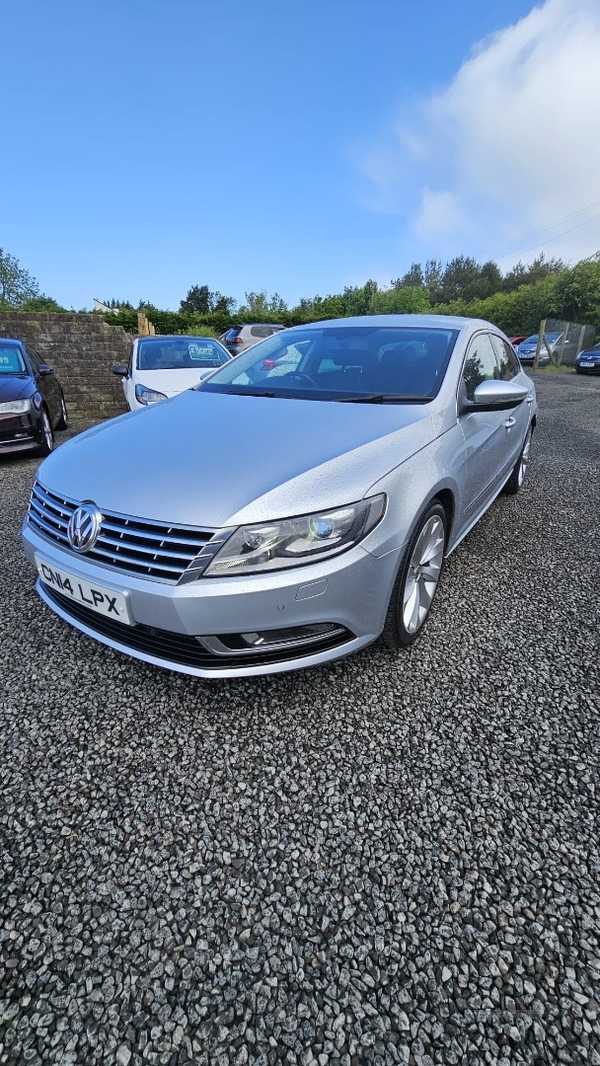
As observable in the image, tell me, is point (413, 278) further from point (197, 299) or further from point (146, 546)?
point (146, 546)

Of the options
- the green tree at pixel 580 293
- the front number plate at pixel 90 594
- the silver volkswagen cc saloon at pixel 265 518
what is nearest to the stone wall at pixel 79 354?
the silver volkswagen cc saloon at pixel 265 518

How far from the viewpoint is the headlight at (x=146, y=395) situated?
6037 mm

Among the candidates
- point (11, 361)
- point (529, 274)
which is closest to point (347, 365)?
point (11, 361)

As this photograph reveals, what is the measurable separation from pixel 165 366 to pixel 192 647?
599 centimetres

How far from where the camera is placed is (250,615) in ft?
5.24

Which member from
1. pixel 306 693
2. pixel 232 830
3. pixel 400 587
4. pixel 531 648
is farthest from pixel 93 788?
pixel 531 648

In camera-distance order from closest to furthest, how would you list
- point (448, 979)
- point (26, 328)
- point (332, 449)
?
point (448, 979)
point (332, 449)
point (26, 328)

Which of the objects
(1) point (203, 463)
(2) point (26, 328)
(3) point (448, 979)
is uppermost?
(2) point (26, 328)

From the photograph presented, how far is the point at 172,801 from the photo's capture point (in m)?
1.53

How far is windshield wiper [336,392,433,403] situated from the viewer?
2.30 meters

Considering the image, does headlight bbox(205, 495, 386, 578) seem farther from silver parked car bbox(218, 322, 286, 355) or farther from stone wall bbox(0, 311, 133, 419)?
silver parked car bbox(218, 322, 286, 355)

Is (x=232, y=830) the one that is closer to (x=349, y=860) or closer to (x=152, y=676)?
(x=349, y=860)

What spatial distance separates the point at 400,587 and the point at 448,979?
113 cm

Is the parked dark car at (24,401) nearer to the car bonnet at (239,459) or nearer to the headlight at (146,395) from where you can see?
the headlight at (146,395)
